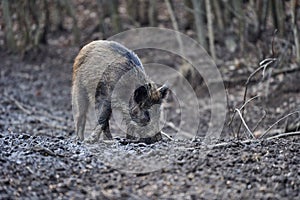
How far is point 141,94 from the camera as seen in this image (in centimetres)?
650

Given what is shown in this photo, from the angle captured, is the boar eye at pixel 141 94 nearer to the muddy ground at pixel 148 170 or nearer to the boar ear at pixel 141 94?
the boar ear at pixel 141 94

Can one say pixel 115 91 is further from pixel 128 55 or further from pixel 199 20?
pixel 199 20

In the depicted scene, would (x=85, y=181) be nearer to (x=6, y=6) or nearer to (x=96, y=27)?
(x=6, y=6)

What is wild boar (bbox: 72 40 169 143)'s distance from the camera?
6461 mm

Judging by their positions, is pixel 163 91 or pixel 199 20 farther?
pixel 199 20

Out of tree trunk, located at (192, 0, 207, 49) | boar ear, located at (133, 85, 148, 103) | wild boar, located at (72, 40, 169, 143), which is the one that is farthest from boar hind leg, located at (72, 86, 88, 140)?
tree trunk, located at (192, 0, 207, 49)

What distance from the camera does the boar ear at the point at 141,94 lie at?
648cm

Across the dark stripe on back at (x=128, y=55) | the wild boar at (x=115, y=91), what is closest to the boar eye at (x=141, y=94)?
the wild boar at (x=115, y=91)

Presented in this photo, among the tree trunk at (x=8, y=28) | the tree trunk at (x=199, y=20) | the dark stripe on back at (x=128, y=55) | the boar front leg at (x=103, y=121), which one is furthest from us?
the tree trunk at (x=8, y=28)

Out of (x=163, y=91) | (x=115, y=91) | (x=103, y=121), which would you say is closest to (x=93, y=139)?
(x=103, y=121)

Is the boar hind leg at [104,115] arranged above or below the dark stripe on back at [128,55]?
below

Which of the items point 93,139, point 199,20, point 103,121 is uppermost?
point 199,20

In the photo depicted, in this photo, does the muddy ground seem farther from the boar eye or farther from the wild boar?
the boar eye

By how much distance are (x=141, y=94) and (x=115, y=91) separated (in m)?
0.48
